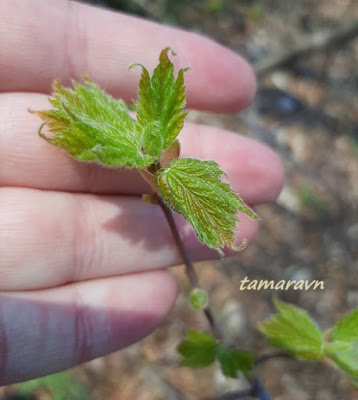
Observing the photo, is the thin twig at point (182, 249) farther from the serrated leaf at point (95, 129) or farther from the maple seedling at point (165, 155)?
the serrated leaf at point (95, 129)

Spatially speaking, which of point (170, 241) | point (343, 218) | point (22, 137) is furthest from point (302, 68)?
point (22, 137)

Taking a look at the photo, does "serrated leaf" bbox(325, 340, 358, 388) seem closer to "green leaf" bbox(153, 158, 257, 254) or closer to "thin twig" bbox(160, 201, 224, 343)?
"thin twig" bbox(160, 201, 224, 343)

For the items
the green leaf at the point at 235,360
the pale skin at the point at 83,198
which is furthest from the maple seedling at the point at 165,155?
the pale skin at the point at 83,198

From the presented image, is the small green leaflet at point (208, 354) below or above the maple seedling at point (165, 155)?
below

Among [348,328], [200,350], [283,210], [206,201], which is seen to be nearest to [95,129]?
[206,201]

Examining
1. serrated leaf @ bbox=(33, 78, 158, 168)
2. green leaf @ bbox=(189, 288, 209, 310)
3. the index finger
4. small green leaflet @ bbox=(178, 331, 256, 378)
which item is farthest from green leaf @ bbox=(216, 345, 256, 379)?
the index finger

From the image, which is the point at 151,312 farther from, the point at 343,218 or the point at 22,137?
the point at 343,218
